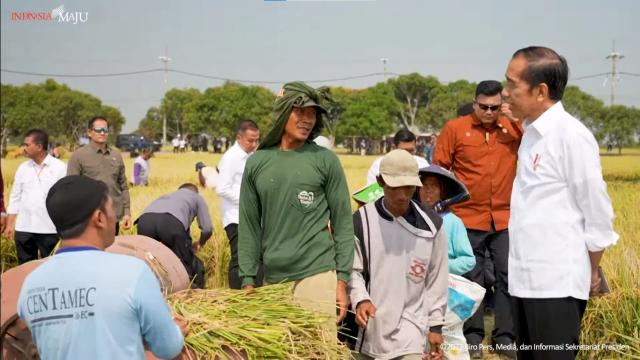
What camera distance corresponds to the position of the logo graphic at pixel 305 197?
329cm

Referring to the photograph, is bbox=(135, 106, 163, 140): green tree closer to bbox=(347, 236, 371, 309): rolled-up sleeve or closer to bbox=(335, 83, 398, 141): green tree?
bbox=(335, 83, 398, 141): green tree

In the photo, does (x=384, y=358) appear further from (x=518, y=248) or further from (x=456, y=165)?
(x=456, y=165)

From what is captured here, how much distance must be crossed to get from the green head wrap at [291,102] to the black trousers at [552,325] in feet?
4.79

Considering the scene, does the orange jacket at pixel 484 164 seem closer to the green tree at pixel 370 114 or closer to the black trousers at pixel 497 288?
the black trousers at pixel 497 288

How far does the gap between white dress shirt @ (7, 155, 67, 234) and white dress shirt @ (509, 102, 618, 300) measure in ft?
17.4

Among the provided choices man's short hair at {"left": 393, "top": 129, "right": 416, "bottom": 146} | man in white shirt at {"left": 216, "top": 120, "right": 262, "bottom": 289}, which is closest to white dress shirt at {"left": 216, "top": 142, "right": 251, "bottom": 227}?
man in white shirt at {"left": 216, "top": 120, "right": 262, "bottom": 289}

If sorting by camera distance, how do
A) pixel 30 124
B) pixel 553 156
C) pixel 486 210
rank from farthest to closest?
pixel 30 124
pixel 486 210
pixel 553 156

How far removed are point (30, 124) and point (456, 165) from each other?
2048 inches

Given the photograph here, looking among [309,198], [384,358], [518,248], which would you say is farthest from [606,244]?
[309,198]

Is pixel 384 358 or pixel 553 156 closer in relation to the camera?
pixel 553 156

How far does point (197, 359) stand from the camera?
2680mm

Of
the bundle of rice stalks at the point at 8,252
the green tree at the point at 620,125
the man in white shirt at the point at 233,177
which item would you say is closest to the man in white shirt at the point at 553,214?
the man in white shirt at the point at 233,177

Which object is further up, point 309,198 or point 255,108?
point 255,108

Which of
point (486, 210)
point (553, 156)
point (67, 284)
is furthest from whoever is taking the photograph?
point (486, 210)
